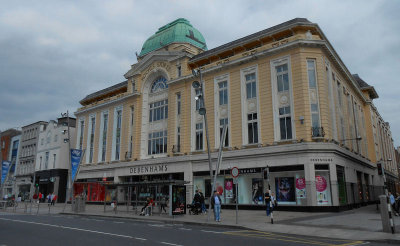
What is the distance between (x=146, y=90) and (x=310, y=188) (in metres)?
23.3

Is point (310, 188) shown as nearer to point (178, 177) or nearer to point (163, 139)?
point (178, 177)

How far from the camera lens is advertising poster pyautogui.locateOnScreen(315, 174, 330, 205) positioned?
2355cm

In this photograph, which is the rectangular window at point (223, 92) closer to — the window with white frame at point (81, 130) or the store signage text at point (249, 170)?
the store signage text at point (249, 170)

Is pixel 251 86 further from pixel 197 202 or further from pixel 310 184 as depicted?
pixel 197 202

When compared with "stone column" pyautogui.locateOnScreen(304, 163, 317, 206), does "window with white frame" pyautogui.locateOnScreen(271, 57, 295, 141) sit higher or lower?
higher

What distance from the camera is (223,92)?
31094 mm

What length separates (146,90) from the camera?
38.8 metres

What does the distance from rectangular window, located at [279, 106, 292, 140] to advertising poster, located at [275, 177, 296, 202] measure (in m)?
3.48

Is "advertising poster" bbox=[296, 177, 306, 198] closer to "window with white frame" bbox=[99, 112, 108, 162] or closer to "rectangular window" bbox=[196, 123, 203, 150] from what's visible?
"rectangular window" bbox=[196, 123, 203, 150]

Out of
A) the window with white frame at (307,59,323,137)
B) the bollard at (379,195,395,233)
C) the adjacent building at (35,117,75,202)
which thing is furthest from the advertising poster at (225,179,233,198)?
the adjacent building at (35,117,75,202)

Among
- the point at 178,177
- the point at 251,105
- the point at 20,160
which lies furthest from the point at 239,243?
the point at 20,160

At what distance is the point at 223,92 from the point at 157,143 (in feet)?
34.1

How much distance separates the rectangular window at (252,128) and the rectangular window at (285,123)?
95.2 inches

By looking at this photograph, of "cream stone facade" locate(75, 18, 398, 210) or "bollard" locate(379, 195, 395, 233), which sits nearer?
"bollard" locate(379, 195, 395, 233)
